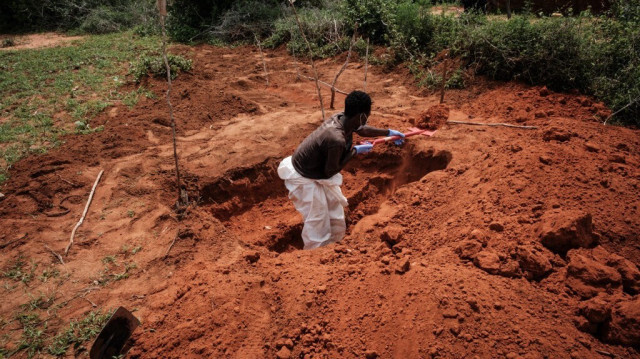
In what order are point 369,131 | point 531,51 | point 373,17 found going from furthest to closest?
1. point 373,17
2. point 531,51
3. point 369,131

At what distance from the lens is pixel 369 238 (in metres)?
3.28

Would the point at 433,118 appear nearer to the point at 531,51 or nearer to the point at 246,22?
the point at 531,51

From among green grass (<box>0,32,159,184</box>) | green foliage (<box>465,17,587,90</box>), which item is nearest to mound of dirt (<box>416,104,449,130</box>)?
green foliage (<box>465,17,587,90</box>)

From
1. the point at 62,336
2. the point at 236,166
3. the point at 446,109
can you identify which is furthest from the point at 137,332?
the point at 446,109

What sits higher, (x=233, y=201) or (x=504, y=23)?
(x=504, y=23)

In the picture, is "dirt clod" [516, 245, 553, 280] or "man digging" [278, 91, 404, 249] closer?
"dirt clod" [516, 245, 553, 280]

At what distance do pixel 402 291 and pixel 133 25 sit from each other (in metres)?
11.8

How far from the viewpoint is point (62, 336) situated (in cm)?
254

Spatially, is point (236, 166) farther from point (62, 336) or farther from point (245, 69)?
point (245, 69)

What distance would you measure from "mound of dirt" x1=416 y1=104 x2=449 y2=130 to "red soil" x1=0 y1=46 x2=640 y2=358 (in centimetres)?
12

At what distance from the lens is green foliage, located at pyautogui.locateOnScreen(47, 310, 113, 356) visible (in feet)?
8.13

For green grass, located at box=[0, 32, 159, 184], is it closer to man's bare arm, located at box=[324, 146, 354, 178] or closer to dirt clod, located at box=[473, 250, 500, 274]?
man's bare arm, located at box=[324, 146, 354, 178]

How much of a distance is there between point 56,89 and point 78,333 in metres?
5.65

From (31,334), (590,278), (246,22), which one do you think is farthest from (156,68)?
(590,278)
